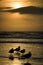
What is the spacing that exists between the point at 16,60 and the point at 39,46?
17cm

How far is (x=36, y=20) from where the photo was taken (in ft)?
4.93

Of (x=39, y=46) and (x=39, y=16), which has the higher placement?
(x=39, y=16)

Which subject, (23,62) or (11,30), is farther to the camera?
(11,30)

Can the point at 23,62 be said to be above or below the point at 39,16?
below

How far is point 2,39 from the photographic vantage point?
1.41 meters

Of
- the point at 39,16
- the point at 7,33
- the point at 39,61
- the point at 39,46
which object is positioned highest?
the point at 39,16

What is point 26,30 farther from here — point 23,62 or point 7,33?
point 23,62

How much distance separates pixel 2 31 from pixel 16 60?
242 millimetres

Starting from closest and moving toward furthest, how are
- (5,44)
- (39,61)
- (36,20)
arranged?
(39,61) → (5,44) → (36,20)

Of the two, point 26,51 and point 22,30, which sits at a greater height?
point 22,30

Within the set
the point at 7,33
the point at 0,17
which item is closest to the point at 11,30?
the point at 7,33

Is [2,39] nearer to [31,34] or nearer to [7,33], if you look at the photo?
[7,33]

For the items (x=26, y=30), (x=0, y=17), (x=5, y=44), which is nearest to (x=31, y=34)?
(x=26, y=30)

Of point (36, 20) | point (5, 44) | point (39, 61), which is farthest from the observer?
point (36, 20)
